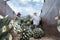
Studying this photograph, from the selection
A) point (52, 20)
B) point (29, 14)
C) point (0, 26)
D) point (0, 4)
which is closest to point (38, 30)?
point (52, 20)

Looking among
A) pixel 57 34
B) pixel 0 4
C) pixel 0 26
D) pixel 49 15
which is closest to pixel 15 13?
pixel 0 4

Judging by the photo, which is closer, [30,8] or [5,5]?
[5,5]

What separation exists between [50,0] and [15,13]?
58 cm

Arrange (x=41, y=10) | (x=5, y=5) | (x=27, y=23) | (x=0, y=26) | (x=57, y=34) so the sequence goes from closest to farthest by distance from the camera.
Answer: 1. (x=0, y=26)
2. (x=57, y=34)
3. (x=5, y=5)
4. (x=27, y=23)
5. (x=41, y=10)

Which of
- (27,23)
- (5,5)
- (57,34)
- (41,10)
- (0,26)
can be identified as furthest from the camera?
(41,10)

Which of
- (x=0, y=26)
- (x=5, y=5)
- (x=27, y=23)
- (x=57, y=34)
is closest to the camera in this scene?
(x=0, y=26)

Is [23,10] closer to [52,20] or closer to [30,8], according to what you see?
[30,8]

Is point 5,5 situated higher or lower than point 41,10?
higher

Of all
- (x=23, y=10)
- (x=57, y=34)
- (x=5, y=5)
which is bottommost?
(x=57, y=34)

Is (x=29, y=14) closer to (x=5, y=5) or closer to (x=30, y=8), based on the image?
(x=30, y=8)

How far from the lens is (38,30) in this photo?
2451 millimetres

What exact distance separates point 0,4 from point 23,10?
0.51m

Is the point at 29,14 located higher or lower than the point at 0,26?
lower

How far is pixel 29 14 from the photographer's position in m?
2.81
